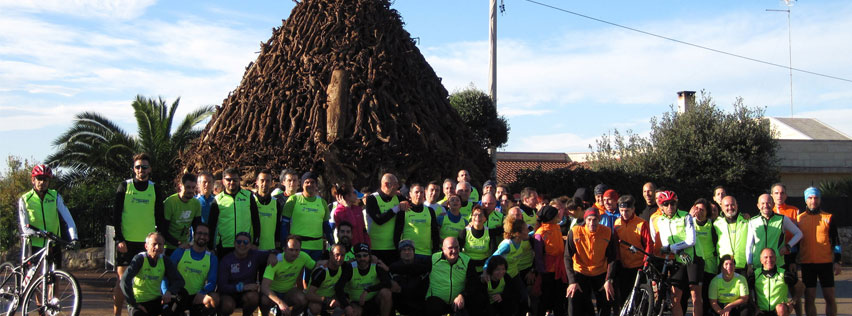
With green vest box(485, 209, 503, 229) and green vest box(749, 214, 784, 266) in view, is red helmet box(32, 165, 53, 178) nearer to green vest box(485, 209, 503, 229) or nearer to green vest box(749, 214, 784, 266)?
green vest box(485, 209, 503, 229)

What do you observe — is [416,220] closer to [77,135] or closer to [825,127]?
[77,135]

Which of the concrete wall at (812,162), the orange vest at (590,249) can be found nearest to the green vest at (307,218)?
the orange vest at (590,249)

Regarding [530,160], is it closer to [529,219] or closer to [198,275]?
[529,219]

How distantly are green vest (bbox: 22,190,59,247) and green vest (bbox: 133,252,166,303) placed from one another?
1548 millimetres

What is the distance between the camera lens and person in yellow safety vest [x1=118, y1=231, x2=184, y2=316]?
23.9 ft

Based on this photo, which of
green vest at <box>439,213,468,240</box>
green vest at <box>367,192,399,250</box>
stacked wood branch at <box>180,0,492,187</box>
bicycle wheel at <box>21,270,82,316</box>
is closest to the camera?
bicycle wheel at <box>21,270,82,316</box>

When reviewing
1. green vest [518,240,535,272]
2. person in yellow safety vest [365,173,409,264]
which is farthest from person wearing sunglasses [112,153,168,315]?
green vest [518,240,535,272]

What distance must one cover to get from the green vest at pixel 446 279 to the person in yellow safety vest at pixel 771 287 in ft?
10.7

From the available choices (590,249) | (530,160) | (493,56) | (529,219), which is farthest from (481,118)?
(530,160)

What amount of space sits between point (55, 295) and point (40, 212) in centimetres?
97

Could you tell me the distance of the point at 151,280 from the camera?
7.40 meters

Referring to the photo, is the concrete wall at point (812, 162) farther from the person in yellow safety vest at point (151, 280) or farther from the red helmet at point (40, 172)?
the red helmet at point (40, 172)

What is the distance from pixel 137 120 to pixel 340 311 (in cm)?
1255

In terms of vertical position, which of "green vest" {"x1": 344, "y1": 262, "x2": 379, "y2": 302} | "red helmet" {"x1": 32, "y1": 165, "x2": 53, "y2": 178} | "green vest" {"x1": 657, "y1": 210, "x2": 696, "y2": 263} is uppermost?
"red helmet" {"x1": 32, "y1": 165, "x2": 53, "y2": 178}
